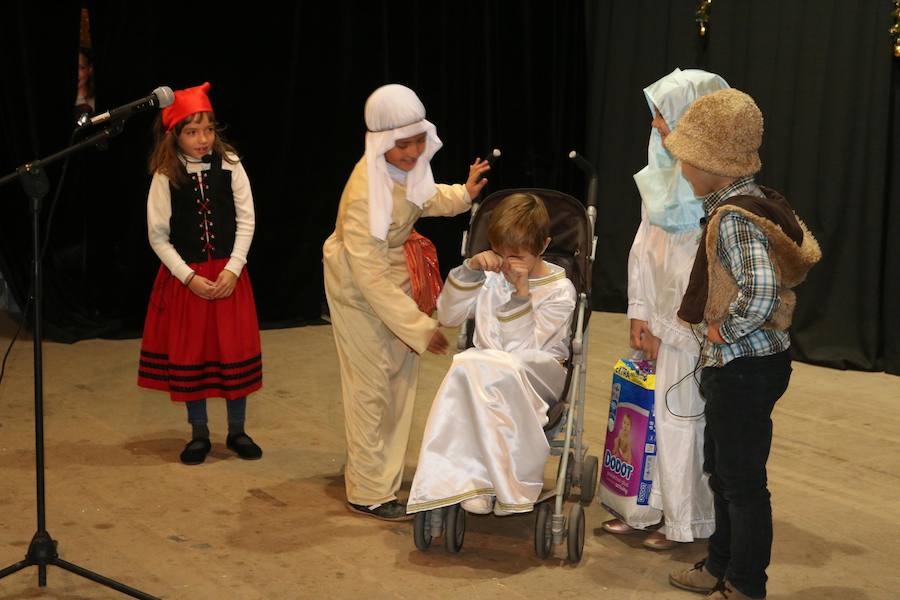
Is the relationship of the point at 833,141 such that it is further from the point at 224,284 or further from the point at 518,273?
the point at 224,284

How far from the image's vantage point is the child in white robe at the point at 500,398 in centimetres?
337

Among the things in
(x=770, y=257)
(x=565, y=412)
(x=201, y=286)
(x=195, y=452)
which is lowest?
(x=195, y=452)

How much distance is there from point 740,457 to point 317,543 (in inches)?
55.8

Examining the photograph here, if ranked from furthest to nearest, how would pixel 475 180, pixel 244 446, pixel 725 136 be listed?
pixel 244 446 < pixel 475 180 < pixel 725 136

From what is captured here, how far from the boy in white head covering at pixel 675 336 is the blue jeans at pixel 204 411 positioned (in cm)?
175

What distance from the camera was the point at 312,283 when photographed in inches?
283

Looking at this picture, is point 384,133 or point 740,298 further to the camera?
point 384,133

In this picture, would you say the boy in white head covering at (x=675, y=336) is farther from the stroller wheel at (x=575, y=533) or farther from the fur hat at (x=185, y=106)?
the fur hat at (x=185, y=106)

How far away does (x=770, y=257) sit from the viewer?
2.93m

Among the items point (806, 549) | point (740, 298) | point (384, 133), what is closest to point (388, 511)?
point (384, 133)

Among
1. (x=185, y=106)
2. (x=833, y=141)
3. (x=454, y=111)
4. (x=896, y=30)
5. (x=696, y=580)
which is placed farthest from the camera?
(x=454, y=111)

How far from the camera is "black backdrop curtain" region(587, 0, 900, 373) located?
6.07 meters

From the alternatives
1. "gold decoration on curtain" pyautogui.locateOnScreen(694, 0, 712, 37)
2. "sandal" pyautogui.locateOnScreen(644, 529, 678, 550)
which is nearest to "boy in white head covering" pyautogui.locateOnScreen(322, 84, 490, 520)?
"sandal" pyautogui.locateOnScreen(644, 529, 678, 550)

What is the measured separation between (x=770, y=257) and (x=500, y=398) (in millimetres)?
911
